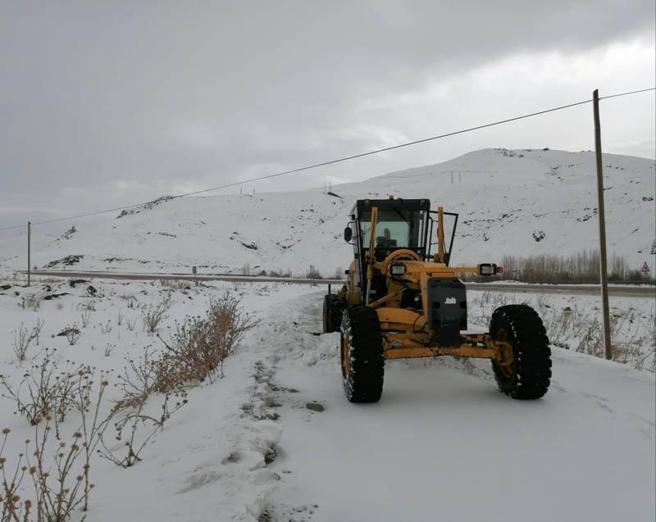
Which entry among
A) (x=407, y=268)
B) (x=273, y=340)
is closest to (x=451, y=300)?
(x=407, y=268)

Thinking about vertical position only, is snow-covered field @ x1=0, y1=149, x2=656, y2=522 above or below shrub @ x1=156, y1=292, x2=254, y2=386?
below

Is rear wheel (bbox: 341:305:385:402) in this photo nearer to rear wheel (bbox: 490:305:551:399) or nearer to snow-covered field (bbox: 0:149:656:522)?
snow-covered field (bbox: 0:149:656:522)

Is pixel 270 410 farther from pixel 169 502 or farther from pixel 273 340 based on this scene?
pixel 273 340

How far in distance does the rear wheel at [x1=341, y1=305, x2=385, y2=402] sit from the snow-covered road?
0.58 ft

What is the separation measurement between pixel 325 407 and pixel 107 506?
96.2 inches

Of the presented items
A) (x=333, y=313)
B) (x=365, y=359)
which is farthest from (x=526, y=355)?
(x=333, y=313)

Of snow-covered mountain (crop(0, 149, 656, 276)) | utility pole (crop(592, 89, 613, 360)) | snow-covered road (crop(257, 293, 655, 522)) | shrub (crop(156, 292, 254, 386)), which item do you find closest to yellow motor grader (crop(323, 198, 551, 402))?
snow-covered road (crop(257, 293, 655, 522))

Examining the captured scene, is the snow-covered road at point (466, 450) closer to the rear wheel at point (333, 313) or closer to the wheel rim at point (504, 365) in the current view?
the wheel rim at point (504, 365)

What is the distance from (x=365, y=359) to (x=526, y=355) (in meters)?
1.63

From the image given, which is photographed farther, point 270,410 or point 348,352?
point 348,352

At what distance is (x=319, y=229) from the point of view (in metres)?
55.6

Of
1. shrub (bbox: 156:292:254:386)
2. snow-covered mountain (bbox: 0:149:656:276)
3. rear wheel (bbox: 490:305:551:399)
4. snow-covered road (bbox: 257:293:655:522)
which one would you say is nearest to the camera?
snow-covered road (bbox: 257:293:655:522)

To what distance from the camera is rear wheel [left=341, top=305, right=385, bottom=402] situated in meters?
4.57

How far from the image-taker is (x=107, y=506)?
8.45 ft
